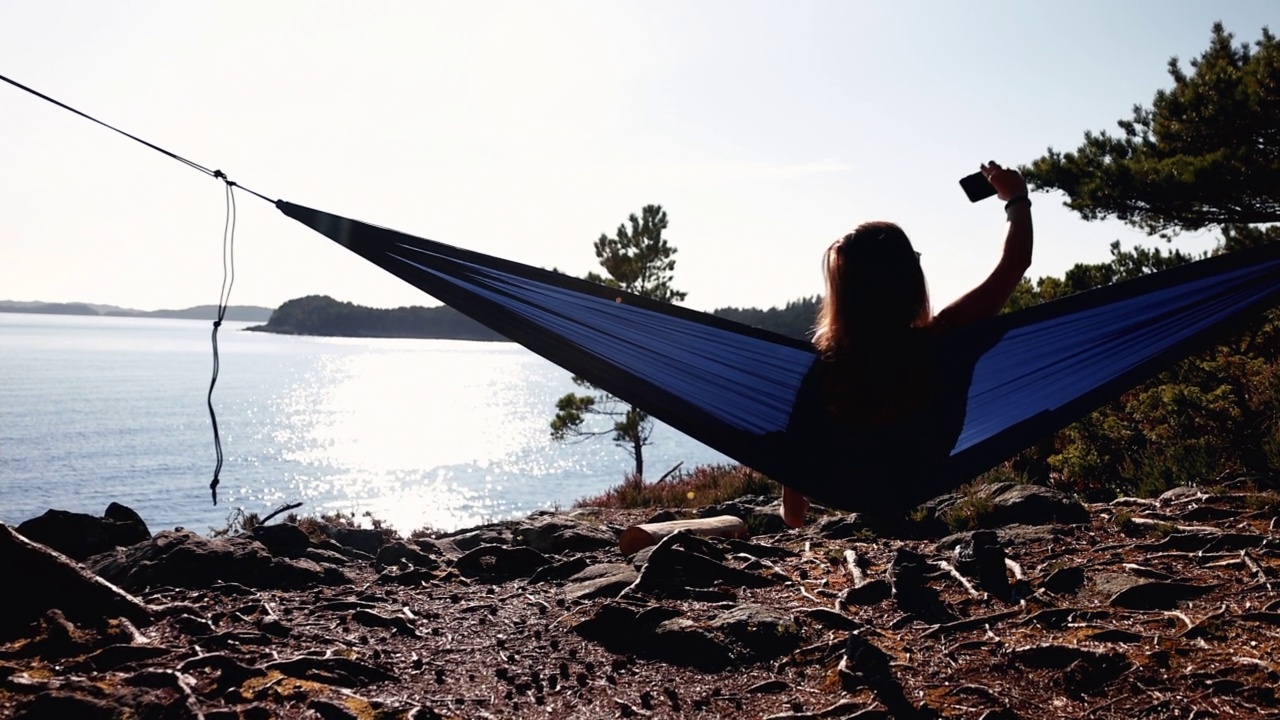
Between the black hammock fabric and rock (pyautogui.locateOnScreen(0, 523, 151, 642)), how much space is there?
1.77 meters

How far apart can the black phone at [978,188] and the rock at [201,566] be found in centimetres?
395

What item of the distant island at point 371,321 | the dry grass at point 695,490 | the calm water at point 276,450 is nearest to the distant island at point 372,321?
the distant island at point 371,321

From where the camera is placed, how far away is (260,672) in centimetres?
304

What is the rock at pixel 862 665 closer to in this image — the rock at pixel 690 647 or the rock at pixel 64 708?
the rock at pixel 690 647

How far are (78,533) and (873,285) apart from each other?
5336 millimetres

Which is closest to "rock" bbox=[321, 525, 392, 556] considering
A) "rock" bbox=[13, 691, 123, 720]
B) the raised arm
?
"rock" bbox=[13, 691, 123, 720]

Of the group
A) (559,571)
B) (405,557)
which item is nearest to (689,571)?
(559,571)

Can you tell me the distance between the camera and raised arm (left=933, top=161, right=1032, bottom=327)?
9.11 feet

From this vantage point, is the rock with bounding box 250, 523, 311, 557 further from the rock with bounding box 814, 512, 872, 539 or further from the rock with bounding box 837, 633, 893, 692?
the rock with bounding box 837, 633, 893, 692

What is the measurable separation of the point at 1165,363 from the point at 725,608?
2274 mm

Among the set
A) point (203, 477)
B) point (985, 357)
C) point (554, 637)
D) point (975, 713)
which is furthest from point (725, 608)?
point (203, 477)

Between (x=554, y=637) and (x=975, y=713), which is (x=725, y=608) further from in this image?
(x=975, y=713)

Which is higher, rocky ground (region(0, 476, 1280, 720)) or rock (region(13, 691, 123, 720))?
rock (region(13, 691, 123, 720))

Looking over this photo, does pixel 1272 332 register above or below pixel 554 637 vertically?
above
